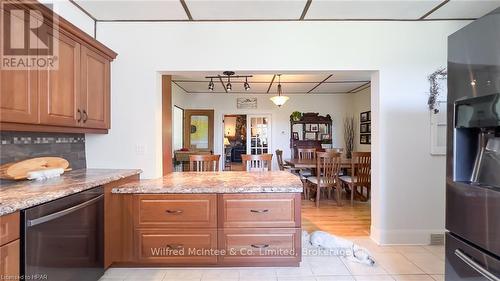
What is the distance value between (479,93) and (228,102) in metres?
6.45

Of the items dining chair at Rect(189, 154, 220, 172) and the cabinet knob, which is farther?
dining chair at Rect(189, 154, 220, 172)

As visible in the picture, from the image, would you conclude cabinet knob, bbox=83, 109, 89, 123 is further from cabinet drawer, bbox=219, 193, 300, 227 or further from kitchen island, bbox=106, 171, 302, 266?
cabinet drawer, bbox=219, 193, 300, 227

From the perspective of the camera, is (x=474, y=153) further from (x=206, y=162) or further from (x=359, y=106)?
(x=359, y=106)

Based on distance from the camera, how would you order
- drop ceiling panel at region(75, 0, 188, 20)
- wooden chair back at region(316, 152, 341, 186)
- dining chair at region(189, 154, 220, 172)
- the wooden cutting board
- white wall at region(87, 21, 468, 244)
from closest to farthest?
1. the wooden cutting board
2. drop ceiling panel at region(75, 0, 188, 20)
3. white wall at region(87, 21, 468, 244)
4. dining chair at region(189, 154, 220, 172)
5. wooden chair back at region(316, 152, 341, 186)

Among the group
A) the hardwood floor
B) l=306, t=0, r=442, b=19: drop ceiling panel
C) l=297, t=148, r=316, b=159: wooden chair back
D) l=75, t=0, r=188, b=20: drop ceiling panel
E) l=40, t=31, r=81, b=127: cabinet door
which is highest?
l=306, t=0, r=442, b=19: drop ceiling panel

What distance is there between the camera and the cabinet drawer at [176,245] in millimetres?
2480

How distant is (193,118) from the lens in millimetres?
7508

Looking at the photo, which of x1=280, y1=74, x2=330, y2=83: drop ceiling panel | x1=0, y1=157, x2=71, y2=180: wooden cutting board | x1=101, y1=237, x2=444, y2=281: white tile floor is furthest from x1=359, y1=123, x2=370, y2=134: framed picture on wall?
x1=0, y1=157, x2=71, y2=180: wooden cutting board

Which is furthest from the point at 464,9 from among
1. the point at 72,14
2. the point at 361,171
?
the point at 72,14

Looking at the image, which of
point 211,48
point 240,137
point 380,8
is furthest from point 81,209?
point 240,137

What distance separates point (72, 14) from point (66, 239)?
80.0 inches

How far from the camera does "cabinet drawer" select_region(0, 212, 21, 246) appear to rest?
1398 millimetres

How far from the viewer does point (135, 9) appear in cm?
279
